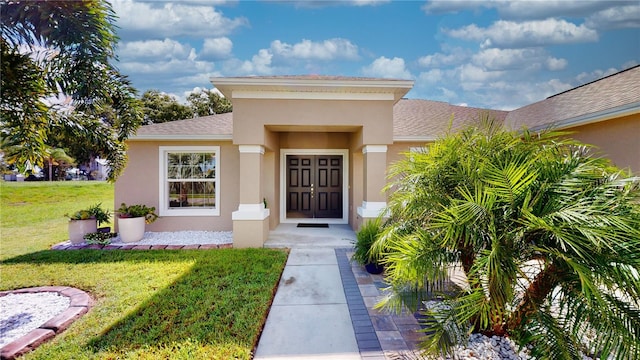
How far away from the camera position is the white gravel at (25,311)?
3.63 metres

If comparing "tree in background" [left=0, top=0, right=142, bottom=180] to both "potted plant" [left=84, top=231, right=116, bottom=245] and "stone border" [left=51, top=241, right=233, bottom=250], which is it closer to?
"stone border" [left=51, top=241, right=233, bottom=250]

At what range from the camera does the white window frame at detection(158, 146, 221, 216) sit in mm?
8945

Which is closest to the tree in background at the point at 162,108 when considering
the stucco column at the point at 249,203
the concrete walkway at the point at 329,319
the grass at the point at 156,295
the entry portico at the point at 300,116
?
the grass at the point at 156,295

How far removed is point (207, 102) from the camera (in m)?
26.0

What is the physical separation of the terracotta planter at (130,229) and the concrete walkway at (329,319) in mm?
4801

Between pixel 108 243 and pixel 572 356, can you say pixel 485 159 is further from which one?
pixel 108 243

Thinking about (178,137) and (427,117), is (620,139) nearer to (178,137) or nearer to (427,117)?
(427,117)

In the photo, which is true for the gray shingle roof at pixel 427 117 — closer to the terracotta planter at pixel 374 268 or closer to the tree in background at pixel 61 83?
the terracotta planter at pixel 374 268

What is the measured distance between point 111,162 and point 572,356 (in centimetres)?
717

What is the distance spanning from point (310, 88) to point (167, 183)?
18.3ft

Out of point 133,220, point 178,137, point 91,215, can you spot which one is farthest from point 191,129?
point 91,215

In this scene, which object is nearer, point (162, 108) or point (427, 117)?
point (427, 117)

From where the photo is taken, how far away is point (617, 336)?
6.37 ft

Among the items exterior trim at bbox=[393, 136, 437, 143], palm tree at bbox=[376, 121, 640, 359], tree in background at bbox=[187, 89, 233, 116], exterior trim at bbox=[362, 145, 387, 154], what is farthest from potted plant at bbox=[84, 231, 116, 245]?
tree in background at bbox=[187, 89, 233, 116]
